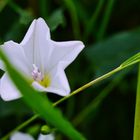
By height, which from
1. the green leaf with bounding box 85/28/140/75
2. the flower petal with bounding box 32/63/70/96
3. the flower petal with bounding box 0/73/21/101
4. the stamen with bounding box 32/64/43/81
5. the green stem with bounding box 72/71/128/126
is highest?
the flower petal with bounding box 0/73/21/101

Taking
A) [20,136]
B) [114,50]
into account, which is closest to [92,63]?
[114,50]

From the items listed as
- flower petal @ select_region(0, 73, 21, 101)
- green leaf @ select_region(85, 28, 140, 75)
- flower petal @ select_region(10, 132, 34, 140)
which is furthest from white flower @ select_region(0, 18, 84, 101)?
green leaf @ select_region(85, 28, 140, 75)

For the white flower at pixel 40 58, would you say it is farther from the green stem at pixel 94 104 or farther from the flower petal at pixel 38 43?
the green stem at pixel 94 104

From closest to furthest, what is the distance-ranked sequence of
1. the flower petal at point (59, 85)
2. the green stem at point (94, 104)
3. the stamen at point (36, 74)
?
the flower petal at point (59, 85) < the stamen at point (36, 74) < the green stem at point (94, 104)

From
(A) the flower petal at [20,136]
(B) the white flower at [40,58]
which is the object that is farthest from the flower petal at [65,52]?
(A) the flower petal at [20,136]

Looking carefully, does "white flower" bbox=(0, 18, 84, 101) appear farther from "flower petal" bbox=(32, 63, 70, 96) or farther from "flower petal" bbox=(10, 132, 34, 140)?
"flower petal" bbox=(10, 132, 34, 140)

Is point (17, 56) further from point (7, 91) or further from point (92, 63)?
point (92, 63)
